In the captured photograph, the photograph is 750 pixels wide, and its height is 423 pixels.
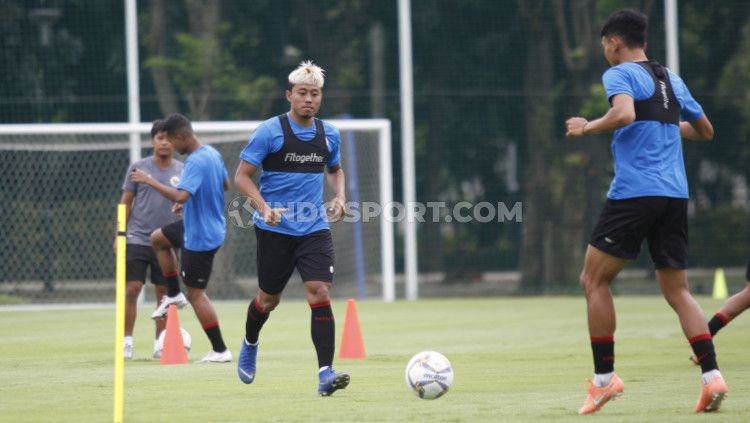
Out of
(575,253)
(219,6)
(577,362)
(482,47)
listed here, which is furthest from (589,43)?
(577,362)

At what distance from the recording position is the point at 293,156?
8.28 meters

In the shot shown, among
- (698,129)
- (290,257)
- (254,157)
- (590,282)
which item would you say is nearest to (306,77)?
(254,157)

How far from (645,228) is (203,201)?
4538 millimetres

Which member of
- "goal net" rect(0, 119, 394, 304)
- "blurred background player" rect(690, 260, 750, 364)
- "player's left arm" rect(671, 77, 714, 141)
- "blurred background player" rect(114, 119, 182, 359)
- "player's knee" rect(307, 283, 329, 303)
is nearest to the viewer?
"player's left arm" rect(671, 77, 714, 141)

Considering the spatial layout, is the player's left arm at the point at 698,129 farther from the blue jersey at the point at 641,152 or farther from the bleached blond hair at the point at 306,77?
the bleached blond hair at the point at 306,77

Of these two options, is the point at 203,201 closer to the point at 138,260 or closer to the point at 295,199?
the point at 138,260

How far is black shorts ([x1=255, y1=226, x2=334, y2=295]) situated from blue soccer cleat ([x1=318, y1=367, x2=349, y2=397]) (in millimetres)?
708

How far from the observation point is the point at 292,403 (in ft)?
24.4

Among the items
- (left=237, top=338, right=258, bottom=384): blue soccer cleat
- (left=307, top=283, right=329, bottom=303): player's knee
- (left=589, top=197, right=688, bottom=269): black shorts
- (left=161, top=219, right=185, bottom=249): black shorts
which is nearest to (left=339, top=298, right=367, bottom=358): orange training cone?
(left=161, top=219, right=185, bottom=249): black shorts

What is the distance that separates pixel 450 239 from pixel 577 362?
11.3 meters

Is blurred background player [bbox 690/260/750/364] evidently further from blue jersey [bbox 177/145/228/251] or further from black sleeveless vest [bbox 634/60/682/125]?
blue jersey [bbox 177/145/228/251]

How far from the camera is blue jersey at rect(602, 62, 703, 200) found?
22.6 feet

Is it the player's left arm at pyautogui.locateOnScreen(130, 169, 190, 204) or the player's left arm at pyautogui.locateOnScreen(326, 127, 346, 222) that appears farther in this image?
the player's left arm at pyautogui.locateOnScreen(130, 169, 190, 204)

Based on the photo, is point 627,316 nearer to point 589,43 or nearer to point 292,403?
point 589,43
